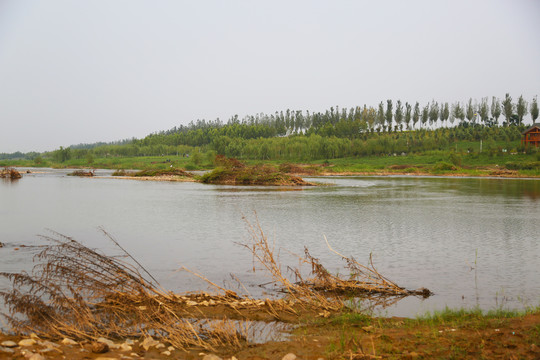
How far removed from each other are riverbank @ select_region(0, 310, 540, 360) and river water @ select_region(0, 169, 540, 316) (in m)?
1.82

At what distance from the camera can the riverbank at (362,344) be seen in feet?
21.6

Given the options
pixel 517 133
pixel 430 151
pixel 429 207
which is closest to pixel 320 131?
pixel 430 151

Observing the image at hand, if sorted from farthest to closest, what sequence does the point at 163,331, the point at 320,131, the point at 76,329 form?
the point at 320,131, the point at 163,331, the point at 76,329

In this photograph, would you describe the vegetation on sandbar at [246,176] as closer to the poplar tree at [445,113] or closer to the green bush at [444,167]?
the green bush at [444,167]

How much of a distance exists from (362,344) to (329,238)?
11374mm

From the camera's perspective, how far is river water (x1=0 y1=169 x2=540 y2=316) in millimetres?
12008

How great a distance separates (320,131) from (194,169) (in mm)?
57969

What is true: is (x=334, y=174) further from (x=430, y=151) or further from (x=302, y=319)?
(x=302, y=319)

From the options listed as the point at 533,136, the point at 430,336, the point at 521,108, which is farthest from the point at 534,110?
the point at 430,336

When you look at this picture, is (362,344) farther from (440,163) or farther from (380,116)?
(380,116)

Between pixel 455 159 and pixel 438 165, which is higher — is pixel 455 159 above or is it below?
above

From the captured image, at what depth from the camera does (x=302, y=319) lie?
907 cm

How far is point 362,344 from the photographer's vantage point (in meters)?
7.31

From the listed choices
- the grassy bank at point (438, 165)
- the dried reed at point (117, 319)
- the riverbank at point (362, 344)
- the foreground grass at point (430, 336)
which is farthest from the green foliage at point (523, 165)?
the dried reed at point (117, 319)
